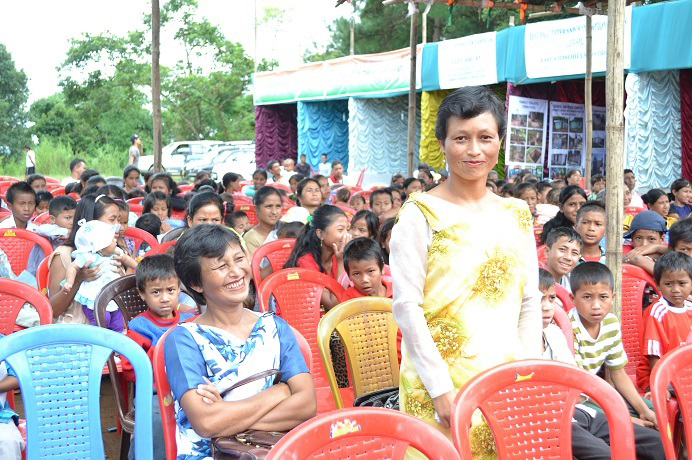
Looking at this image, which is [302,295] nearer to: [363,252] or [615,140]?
[363,252]

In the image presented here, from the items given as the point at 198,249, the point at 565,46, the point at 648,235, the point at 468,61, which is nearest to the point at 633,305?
the point at 648,235

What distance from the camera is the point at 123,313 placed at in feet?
12.4

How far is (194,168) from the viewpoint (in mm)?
30219

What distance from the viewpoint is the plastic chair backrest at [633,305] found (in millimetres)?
4383

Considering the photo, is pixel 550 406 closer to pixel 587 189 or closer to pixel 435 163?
pixel 587 189

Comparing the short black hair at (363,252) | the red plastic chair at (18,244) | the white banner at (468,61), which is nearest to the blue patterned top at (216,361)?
the short black hair at (363,252)

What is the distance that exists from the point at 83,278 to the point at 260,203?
2180mm

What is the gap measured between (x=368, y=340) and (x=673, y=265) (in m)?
1.73

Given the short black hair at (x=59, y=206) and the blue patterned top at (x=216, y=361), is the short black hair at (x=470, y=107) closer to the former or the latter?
the blue patterned top at (x=216, y=361)

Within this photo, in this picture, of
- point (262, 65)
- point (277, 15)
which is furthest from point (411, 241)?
point (277, 15)

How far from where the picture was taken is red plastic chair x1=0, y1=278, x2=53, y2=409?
3486mm

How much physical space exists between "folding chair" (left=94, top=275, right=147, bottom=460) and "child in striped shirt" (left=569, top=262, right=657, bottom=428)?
205 cm

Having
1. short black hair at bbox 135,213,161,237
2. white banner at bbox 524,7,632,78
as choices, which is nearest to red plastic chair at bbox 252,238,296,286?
short black hair at bbox 135,213,161,237

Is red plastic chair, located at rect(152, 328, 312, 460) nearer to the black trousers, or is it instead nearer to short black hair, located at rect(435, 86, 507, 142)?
short black hair, located at rect(435, 86, 507, 142)
